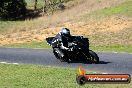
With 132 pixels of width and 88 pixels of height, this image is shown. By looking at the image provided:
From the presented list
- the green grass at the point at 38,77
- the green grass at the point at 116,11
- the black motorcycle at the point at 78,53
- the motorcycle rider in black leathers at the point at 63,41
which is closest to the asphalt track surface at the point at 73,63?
the black motorcycle at the point at 78,53

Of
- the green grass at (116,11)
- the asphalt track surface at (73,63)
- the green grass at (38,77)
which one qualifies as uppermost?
the green grass at (38,77)

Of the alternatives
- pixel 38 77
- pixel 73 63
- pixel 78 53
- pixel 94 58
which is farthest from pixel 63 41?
pixel 38 77

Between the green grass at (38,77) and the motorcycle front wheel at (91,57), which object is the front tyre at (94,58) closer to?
the motorcycle front wheel at (91,57)

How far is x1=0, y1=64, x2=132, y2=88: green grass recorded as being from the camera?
13617mm

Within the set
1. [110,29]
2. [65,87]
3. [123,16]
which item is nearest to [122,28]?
[110,29]

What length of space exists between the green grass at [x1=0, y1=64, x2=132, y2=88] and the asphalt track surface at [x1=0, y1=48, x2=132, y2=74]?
1359 mm

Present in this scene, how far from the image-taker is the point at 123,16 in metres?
37.4

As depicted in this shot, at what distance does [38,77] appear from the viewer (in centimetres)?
1534

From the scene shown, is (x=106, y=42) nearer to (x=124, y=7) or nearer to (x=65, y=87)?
(x=124, y=7)

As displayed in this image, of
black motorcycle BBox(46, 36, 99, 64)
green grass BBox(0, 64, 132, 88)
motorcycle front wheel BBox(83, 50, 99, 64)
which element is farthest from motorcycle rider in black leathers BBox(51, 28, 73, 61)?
green grass BBox(0, 64, 132, 88)

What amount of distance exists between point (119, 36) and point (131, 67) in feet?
42.8

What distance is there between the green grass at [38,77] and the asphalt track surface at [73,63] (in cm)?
136

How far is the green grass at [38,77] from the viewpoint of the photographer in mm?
13617

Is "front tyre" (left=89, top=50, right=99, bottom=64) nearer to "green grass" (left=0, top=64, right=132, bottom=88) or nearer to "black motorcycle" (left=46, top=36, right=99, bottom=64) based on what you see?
"black motorcycle" (left=46, top=36, right=99, bottom=64)
